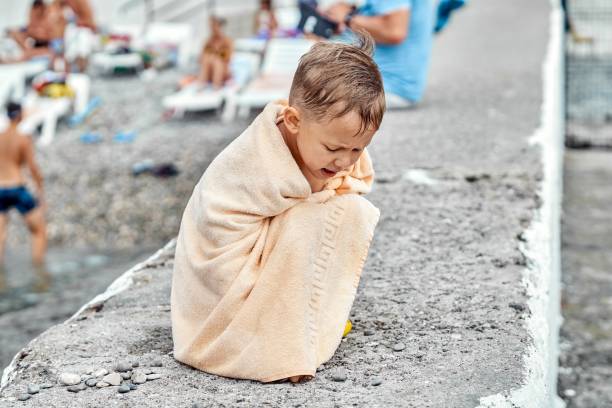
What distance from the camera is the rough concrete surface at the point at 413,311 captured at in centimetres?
258

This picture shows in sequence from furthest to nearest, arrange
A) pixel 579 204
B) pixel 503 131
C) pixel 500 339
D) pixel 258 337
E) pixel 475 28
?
pixel 475 28 → pixel 579 204 → pixel 503 131 → pixel 500 339 → pixel 258 337

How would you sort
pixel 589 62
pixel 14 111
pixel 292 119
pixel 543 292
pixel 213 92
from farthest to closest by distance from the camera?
pixel 589 62
pixel 213 92
pixel 14 111
pixel 543 292
pixel 292 119

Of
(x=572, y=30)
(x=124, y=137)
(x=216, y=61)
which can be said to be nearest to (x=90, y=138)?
(x=124, y=137)

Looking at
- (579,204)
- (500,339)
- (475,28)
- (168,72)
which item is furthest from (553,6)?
(500,339)

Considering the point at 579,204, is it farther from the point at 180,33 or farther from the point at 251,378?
the point at 180,33

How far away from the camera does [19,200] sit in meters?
8.09

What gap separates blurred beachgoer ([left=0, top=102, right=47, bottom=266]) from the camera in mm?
8055

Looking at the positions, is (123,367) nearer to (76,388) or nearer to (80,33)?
(76,388)

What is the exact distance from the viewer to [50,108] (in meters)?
10.7

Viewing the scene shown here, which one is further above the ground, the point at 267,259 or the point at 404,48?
the point at 267,259

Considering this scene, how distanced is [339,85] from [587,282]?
3791 millimetres

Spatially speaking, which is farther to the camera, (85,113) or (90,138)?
(85,113)

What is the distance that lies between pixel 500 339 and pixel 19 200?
19.9 feet

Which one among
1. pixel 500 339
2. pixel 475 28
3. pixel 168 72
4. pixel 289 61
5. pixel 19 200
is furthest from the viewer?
pixel 168 72
